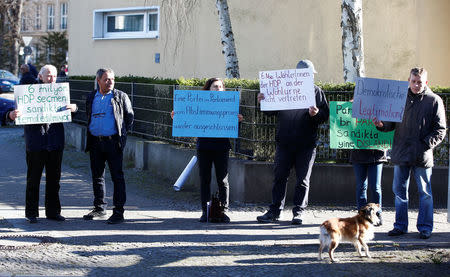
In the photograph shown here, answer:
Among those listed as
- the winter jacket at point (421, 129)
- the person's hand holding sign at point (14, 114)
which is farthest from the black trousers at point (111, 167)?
the winter jacket at point (421, 129)

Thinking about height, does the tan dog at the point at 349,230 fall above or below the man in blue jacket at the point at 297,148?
below

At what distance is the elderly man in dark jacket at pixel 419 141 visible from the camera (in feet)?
26.0

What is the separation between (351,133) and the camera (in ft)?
30.0

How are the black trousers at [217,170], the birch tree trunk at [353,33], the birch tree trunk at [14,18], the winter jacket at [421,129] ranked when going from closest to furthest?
the winter jacket at [421,129] → the black trousers at [217,170] → the birch tree trunk at [353,33] → the birch tree trunk at [14,18]

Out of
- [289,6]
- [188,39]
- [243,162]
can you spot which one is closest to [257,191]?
[243,162]

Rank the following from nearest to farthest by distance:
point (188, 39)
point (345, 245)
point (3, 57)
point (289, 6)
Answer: point (345, 245) → point (289, 6) → point (188, 39) → point (3, 57)

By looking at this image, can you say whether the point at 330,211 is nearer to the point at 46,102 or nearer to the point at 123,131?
the point at 123,131

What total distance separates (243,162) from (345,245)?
9.42ft

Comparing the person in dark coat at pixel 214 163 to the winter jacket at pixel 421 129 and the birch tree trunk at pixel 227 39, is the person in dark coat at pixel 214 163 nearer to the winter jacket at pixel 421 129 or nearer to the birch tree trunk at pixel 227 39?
the winter jacket at pixel 421 129

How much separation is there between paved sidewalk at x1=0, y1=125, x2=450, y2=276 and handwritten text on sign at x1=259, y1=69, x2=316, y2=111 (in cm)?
158

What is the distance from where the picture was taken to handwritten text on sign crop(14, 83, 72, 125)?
8.52 m

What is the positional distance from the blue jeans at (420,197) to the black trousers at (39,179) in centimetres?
438

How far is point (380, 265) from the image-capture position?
22.1ft

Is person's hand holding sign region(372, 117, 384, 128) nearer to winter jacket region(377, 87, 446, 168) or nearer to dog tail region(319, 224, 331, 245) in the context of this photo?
winter jacket region(377, 87, 446, 168)
